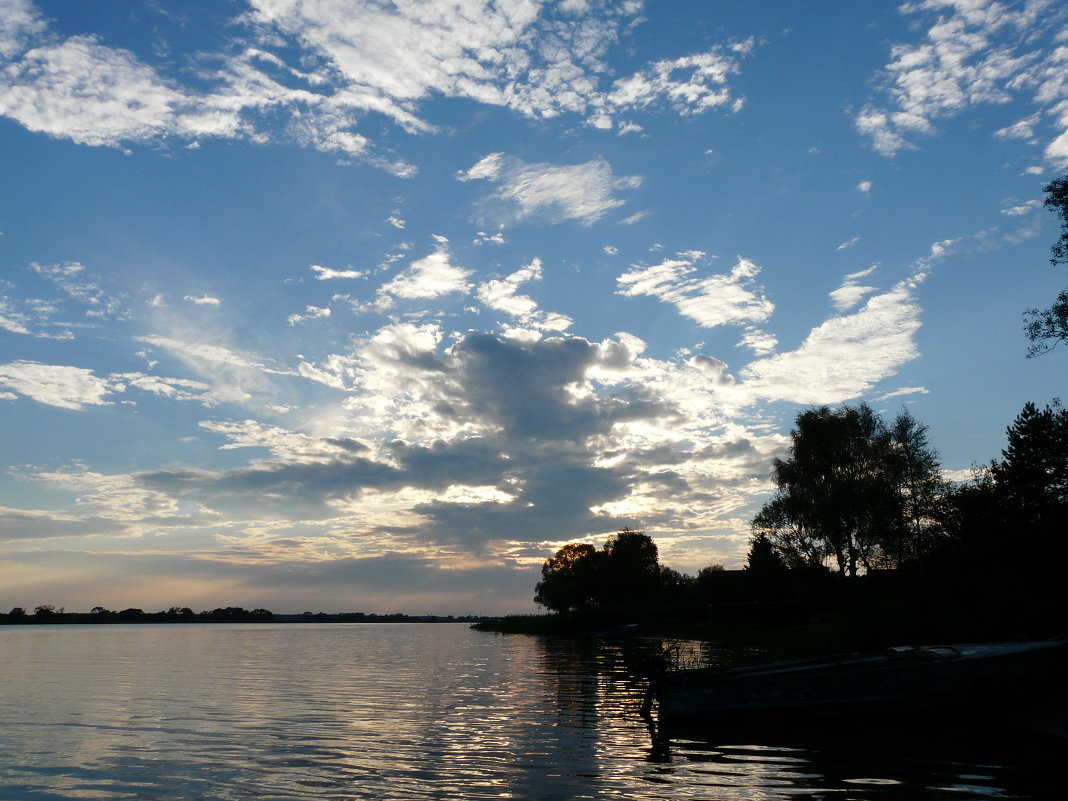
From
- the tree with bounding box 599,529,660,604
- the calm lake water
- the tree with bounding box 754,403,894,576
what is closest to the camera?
the calm lake water

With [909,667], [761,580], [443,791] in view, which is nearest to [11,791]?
[443,791]

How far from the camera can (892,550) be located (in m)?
56.3

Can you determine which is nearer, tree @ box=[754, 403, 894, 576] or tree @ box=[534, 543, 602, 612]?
tree @ box=[754, 403, 894, 576]

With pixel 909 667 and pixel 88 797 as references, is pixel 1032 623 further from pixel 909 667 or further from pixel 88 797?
pixel 88 797

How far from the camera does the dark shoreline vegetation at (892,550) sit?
1243 inches

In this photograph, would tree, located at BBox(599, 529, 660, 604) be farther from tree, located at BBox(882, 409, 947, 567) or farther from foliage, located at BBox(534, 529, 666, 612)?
tree, located at BBox(882, 409, 947, 567)

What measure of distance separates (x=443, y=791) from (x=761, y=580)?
77.2 m

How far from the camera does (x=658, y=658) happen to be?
22062 mm

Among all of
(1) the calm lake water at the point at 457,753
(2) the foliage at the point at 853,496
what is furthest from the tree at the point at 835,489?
(1) the calm lake water at the point at 457,753

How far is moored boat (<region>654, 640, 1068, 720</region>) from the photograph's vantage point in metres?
19.0

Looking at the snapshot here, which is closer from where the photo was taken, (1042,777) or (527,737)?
(1042,777)

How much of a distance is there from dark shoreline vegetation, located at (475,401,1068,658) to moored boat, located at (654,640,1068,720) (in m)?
9.31

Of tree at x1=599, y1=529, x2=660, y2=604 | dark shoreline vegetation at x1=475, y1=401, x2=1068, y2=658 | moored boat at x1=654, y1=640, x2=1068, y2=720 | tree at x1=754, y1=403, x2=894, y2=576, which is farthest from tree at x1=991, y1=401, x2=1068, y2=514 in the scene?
tree at x1=599, y1=529, x2=660, y2=604

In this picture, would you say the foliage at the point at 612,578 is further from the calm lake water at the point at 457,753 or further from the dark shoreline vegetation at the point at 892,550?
the calm lake water at the point at 457,753
